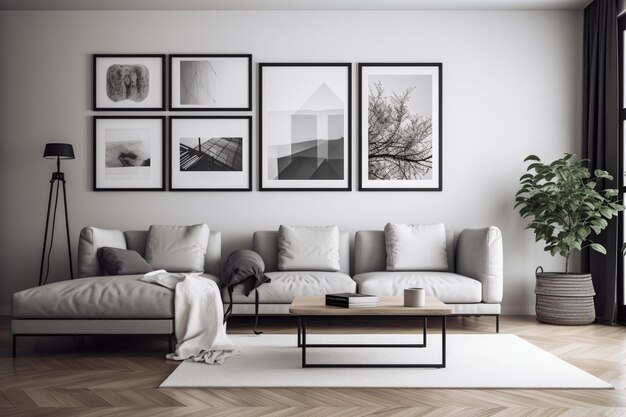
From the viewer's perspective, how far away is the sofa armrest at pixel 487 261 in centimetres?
522

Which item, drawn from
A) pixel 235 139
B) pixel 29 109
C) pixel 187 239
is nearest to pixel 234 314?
pixel 187 239

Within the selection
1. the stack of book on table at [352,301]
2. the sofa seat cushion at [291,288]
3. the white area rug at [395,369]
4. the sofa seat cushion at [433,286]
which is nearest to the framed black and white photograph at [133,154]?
the sofa seat cushion at [291,288]

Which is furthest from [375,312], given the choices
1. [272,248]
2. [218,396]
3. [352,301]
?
[272,248]

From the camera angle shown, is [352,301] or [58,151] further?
[58,151]

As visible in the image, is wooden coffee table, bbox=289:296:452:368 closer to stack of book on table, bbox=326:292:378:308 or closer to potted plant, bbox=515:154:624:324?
stack of book on table, bbox=326:292:378:308

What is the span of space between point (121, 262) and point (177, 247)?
24.1 inches

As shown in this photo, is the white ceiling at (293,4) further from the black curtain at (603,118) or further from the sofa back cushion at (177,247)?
the sofa back cushion at (177,247)

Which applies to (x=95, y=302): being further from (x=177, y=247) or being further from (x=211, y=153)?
(x=211, y=153)

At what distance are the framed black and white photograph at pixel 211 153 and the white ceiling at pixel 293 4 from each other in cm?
110

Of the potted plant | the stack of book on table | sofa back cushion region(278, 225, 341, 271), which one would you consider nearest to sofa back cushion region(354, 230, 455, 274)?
sofa back cushion region(278, 225, 341, 271)

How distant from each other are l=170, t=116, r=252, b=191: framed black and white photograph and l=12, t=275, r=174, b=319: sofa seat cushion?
6.85 ft

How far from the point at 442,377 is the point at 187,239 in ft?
9.53

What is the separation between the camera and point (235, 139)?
6.19 m

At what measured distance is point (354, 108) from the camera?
6215 mm
